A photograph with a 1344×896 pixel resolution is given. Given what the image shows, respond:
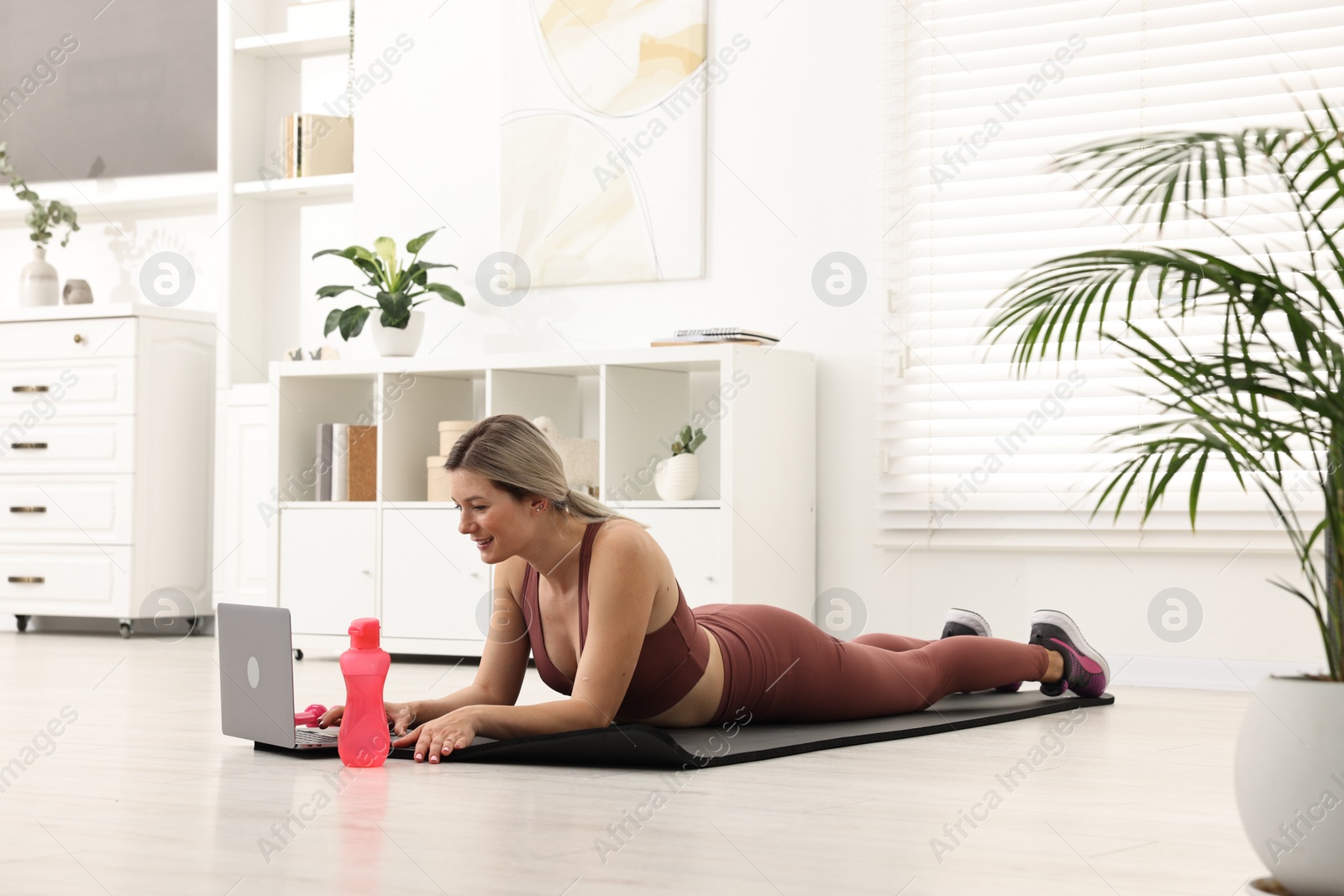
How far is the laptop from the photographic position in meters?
2.57

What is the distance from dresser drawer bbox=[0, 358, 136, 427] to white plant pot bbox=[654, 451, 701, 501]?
92.7 inches

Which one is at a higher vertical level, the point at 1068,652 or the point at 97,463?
the point at 97,463

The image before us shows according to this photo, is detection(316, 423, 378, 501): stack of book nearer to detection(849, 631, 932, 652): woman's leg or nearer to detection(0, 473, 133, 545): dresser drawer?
detection(0, 473, 133, 545): dresser drawer

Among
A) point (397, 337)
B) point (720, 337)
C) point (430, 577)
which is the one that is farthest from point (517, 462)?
point (397, 337)

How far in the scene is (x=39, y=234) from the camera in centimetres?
618

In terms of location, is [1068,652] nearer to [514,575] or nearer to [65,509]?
[514,575]

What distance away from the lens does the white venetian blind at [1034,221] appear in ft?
13.8

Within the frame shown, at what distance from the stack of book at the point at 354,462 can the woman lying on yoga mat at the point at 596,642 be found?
2297 millimetres

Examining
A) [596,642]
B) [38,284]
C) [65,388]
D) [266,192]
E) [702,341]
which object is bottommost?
[596,642]

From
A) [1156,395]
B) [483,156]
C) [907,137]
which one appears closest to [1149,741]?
[1156,395]

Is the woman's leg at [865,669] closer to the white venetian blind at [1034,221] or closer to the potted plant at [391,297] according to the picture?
the white venetian blind at [1034,221]

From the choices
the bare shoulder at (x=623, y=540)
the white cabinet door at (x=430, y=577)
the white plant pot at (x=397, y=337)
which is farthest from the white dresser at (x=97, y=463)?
the bare shoulder at (x=623, y=540)

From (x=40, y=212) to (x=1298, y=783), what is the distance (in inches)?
230

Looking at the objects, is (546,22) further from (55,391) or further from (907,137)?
(55,391)
